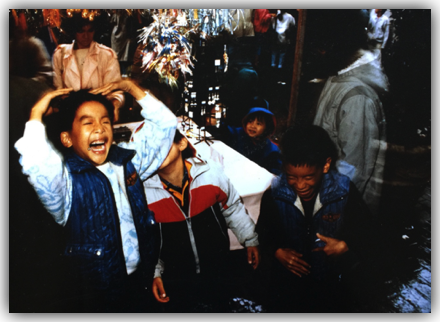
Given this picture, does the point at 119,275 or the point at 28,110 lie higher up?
the point at 28,110

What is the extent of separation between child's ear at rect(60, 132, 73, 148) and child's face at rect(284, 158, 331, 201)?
179 centimetres

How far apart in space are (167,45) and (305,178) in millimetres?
Answer: 1632

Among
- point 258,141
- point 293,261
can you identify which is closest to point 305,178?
point 258,141

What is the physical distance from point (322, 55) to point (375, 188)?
1352mm

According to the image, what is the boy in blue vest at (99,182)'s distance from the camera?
7.69ft

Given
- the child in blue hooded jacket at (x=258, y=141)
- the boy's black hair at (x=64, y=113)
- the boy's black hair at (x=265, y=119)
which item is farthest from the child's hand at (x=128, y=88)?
the boy's black hair at (x=265, y=119)

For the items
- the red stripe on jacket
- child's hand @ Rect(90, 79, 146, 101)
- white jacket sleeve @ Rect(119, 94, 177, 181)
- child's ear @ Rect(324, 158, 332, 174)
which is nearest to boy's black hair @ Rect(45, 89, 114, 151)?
child's hand @ Rect(90, 79, 146, 101)

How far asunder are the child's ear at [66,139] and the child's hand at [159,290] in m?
1.35

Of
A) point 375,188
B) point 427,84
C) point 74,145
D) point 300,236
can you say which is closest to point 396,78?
point 427,84

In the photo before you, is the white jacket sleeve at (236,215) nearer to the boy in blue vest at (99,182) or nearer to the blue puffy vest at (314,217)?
the blue puffy vest at (314,217)

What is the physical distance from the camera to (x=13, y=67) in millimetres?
2477

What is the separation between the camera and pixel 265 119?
277 centimetres

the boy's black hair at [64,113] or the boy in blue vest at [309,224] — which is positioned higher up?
the boy's black hair at [64,113]

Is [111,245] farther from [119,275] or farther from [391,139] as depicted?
[391,139]
